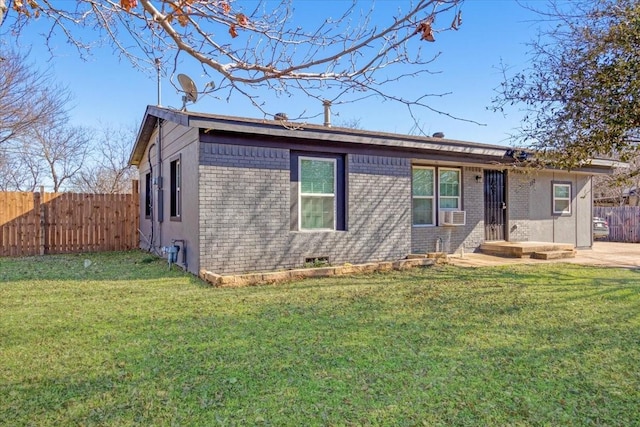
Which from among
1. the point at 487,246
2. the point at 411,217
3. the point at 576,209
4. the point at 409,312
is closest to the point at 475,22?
the point at 409,312

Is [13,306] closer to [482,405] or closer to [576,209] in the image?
[482,405]

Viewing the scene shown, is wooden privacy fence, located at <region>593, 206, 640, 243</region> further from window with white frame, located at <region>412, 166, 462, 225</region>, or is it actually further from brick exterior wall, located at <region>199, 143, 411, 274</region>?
brick exterior wall, located at <region>199, 143, 411, 274</region>

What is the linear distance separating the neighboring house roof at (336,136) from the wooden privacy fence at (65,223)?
2200 millimetres

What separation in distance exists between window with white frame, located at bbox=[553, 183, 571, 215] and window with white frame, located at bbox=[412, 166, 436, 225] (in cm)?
467

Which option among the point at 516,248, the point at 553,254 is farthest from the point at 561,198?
the point at 516,248

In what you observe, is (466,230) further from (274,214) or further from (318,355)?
(318,355)

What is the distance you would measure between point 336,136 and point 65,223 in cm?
860

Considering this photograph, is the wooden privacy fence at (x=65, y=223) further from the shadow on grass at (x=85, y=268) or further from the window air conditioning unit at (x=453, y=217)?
the window air conditioning unit at (x=453, y=217)

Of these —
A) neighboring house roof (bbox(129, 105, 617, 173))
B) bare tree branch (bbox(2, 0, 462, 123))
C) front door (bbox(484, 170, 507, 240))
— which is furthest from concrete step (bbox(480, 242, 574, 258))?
bare tree branch (bbox(2, 0, 462, 123))

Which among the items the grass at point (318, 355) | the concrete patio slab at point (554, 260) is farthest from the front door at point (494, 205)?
the grass at point (318, 355)

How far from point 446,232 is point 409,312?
→ 19.2ft

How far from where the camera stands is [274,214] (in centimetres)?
762

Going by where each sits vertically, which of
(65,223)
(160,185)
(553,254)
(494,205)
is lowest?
(553,254)

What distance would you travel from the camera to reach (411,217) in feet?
31.7
